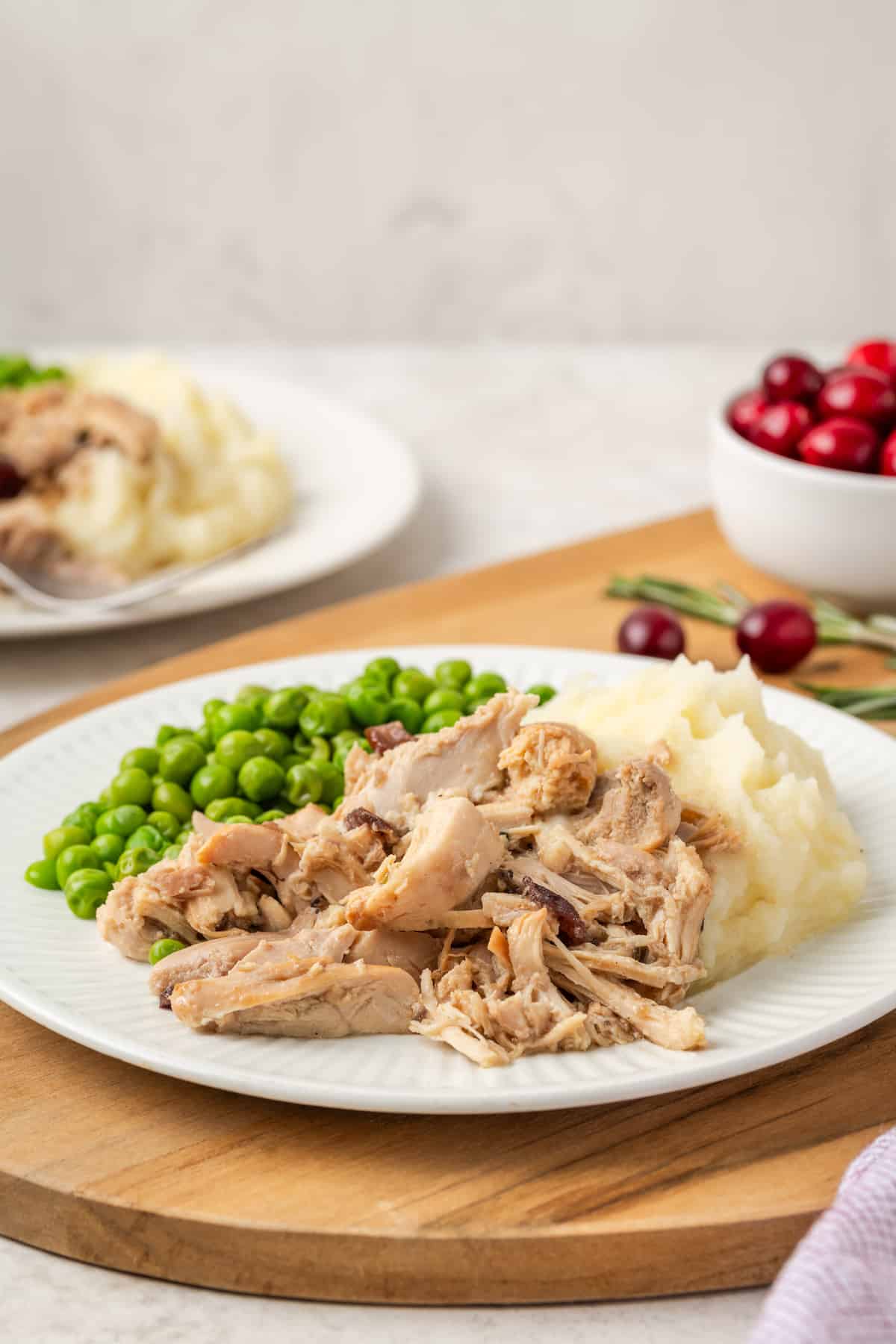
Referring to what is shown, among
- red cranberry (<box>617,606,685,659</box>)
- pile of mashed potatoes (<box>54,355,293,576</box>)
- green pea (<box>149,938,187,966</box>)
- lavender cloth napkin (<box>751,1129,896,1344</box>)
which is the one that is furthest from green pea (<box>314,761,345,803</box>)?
pile of mashed potatoes (<box>54,355,293,576</box>)

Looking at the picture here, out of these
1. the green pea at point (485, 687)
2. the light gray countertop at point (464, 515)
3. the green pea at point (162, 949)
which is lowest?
the light gray countertop at point (464, 515)

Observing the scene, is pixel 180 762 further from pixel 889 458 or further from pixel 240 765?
pixel 889 458

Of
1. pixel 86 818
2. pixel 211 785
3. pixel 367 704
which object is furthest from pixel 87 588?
pixel 86 818

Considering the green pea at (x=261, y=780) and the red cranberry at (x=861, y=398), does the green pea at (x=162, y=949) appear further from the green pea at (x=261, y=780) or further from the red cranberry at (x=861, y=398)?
the red cranberry at (x=861, y=398)

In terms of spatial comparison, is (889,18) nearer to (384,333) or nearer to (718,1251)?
(384,333)

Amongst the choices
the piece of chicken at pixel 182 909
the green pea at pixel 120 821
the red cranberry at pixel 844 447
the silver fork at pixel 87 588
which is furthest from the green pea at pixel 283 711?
the red cranberry at pixel 844 447

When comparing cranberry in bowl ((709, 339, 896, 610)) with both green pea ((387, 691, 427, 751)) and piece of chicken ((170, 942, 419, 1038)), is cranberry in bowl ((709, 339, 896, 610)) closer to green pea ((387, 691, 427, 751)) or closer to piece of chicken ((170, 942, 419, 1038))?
green pea ((387, 691, 427, 751))
